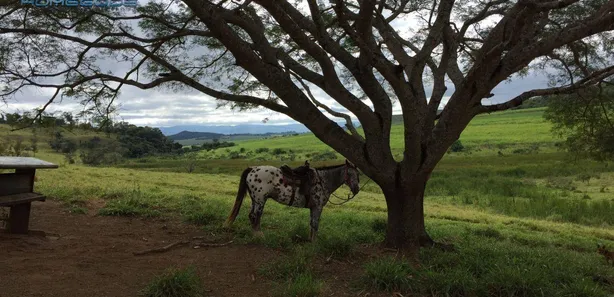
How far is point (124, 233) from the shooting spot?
8352mm

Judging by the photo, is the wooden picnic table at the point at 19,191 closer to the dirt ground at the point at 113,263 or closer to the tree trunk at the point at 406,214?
the dirt ground at the point at 113,263

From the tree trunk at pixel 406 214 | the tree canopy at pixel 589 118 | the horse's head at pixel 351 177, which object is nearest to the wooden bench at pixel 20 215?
the horse's head at pixel 351 177

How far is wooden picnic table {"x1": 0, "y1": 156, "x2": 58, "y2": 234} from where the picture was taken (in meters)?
7.18

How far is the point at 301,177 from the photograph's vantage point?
8227 millimetres

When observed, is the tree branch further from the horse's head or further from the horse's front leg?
the horse's front leg

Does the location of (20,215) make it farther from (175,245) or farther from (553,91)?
(553,91)

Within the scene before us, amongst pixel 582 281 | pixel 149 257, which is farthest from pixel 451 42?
pixel 149 257

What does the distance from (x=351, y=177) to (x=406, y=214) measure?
4.22ft

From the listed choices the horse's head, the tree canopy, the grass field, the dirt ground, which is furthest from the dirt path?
the tree canopy

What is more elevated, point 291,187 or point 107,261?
point 291,187

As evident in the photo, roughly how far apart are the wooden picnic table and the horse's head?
546 cm

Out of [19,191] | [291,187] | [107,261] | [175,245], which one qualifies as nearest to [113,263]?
[107,261]

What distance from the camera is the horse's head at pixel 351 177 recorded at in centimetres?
825

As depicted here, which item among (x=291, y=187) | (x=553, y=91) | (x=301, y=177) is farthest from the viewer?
(x=301, y=177)
